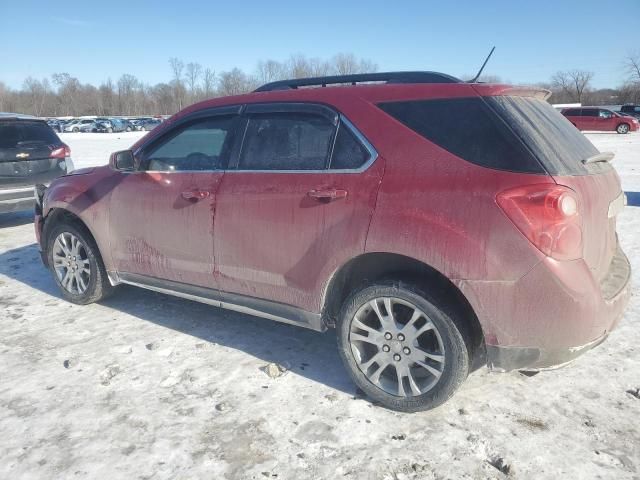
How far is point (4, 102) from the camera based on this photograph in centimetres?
9394

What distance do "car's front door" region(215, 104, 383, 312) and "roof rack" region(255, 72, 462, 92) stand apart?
0.38 meters

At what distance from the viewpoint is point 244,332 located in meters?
4.09

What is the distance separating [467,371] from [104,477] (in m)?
1.88

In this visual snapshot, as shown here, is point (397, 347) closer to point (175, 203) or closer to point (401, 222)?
point (401, 222)

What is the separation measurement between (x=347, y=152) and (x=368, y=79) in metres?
0.68

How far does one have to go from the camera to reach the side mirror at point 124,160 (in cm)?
404

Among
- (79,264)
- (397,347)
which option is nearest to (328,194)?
(397,347)

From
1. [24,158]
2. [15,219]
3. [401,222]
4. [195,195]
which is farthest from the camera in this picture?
[15,219]

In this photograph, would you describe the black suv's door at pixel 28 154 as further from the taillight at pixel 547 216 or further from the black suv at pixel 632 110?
the black suv at pixel 632 110

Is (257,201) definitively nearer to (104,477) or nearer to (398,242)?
(398,242)

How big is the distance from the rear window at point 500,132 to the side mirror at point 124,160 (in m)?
2.17

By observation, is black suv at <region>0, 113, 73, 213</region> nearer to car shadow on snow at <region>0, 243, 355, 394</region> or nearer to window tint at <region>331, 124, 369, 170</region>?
car shadow on snow at <region>0, 243, 355, 394</region>

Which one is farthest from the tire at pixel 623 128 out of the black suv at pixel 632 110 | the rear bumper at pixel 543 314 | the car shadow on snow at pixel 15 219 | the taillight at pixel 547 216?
the taillight at pixel 547 216

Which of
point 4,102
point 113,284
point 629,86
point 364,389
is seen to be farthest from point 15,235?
point 4,102
